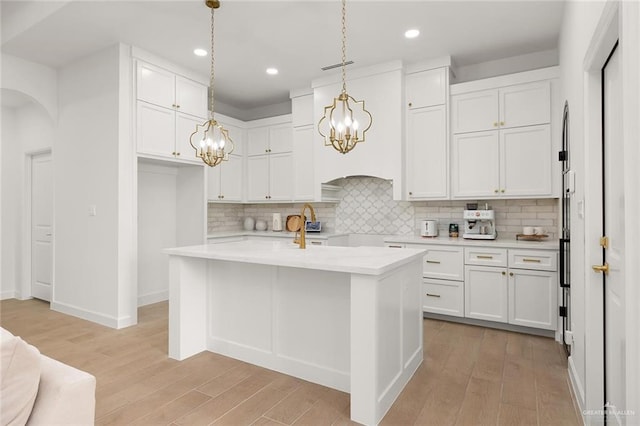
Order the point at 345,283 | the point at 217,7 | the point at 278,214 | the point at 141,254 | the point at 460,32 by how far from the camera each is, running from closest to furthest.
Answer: the point at 345,283 < the point at 217,7 < the point at 460,32 < the point at 141,254 < the point at 278,214

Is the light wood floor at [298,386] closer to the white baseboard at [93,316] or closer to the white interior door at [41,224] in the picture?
the white baseboard at [93,316]

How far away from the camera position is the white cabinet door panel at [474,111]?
13.0 feet

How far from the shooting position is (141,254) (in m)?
4.75

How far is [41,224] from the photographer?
16.8 feet

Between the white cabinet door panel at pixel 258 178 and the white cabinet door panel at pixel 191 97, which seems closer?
the white cabinet door panel at pixel 191 97

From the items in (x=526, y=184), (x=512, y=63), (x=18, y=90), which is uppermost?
(x=512, y=63)

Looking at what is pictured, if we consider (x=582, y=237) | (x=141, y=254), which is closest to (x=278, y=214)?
(x=141, y=254)

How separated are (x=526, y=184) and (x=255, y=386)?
3.23 meters

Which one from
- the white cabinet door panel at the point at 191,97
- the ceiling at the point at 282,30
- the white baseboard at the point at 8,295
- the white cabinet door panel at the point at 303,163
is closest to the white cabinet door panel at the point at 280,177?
the white cabinet door panel at the point at 303,163

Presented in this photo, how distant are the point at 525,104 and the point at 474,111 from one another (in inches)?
19.3

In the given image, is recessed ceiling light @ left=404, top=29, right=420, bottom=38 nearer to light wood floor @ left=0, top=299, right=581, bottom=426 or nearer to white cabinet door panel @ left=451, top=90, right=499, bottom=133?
white cabinet door panel @ left=451, top=90, right=499, bottom=133

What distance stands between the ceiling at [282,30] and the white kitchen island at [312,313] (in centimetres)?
207

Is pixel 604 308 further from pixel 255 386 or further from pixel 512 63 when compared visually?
pixel 512 63

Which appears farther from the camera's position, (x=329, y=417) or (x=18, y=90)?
(x=18, y=90)
